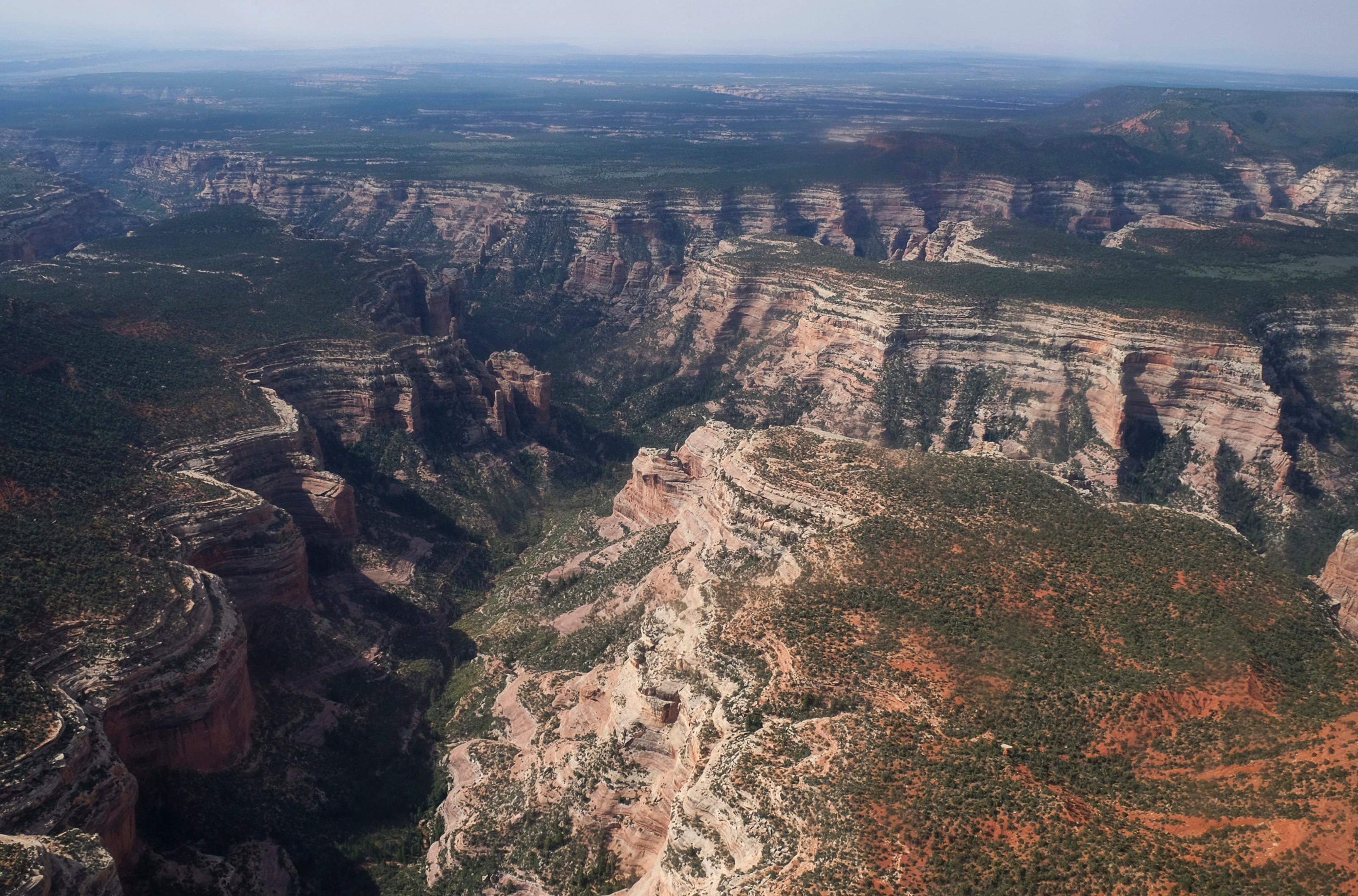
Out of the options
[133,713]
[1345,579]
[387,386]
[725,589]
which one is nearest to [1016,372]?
[1345,579]

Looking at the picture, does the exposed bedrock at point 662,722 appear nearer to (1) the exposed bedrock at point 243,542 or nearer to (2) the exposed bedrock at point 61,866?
(1) the exposed bedrock at point 243,542

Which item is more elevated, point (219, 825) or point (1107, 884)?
point (1107, 884)

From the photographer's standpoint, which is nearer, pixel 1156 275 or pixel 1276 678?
pixel 1276 678

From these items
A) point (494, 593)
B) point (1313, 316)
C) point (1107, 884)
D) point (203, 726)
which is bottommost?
point (494, 593)

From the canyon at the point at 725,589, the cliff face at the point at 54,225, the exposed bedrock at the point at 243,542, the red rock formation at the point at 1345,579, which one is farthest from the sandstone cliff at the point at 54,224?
the red rock formation at the point at 1345,579

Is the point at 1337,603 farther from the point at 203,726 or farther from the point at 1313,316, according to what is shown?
the point at 203,726

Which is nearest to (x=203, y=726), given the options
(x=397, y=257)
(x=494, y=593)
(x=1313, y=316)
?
(x=494, y=593)
